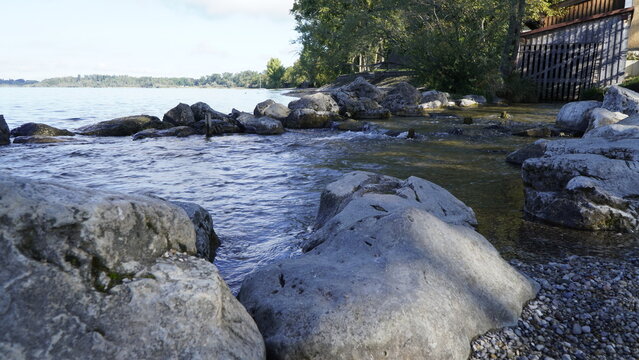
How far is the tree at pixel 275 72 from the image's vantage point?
114312mm

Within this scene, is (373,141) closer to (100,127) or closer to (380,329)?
(100,127)

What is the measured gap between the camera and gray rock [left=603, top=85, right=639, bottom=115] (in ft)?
51.9

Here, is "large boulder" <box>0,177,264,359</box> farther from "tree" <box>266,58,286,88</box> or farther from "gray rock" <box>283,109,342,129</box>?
"tree" <box>266,58,286,88</box>

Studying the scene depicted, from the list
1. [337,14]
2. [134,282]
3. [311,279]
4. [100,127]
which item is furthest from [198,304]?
[337,14]

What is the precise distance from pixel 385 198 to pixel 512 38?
27177 millimetres

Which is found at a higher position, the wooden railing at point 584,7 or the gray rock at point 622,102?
the wooden railing at point 584,7

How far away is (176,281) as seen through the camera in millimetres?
2975

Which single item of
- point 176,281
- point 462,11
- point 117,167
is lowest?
point 117,167

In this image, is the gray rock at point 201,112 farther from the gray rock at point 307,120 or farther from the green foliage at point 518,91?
the green foliage at point 518,91

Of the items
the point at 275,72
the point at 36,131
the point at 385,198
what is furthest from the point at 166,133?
the point at 275,72

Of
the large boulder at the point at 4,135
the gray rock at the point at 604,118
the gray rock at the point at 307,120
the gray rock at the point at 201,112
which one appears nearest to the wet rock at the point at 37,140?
the large boulder at the point at 4,135

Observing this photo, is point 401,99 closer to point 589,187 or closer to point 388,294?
point 589,187

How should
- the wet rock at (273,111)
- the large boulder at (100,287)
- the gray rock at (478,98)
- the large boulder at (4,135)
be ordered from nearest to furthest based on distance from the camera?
the large boulder at (100,287) → the large boulder at (4,135) → the wet rock at (273,111) → the gray rock at (478,98)

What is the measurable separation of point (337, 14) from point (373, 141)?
42.5 metres
